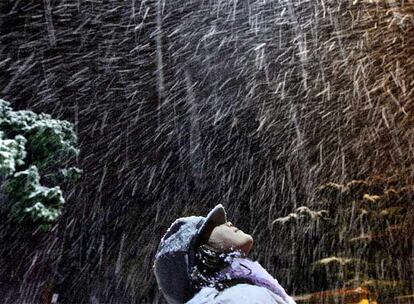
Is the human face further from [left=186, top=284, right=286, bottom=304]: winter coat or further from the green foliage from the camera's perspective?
the green foliage

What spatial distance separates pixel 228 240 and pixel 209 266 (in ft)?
0.51

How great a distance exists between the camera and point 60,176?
8305 mm

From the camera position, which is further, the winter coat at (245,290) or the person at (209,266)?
the person at (209,266)

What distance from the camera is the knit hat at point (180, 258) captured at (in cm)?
179

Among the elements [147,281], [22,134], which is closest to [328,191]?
[147,281]

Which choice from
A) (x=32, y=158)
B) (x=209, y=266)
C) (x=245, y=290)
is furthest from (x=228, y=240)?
(x=32, y=158)

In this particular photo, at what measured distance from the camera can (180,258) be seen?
71.0 inches

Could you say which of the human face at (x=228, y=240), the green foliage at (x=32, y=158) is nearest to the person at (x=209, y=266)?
the human face at (x=228, y=240)

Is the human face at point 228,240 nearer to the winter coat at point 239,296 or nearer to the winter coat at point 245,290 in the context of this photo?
the winter coat at point 245,290

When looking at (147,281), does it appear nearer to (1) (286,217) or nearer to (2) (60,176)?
(1) (286,217)

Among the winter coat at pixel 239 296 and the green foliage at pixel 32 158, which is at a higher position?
the winter coat at pixel 239 296

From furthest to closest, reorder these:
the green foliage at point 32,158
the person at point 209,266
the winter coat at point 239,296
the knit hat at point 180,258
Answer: the green foliage at point 32,158, the knit hat at point 180,258, the person at point 209,266, the winter coat at point 239,296

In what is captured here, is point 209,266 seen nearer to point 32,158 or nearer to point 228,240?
point 228,240

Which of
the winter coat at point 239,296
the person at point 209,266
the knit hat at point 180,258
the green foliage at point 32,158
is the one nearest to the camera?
the winter coat at point 239,296
